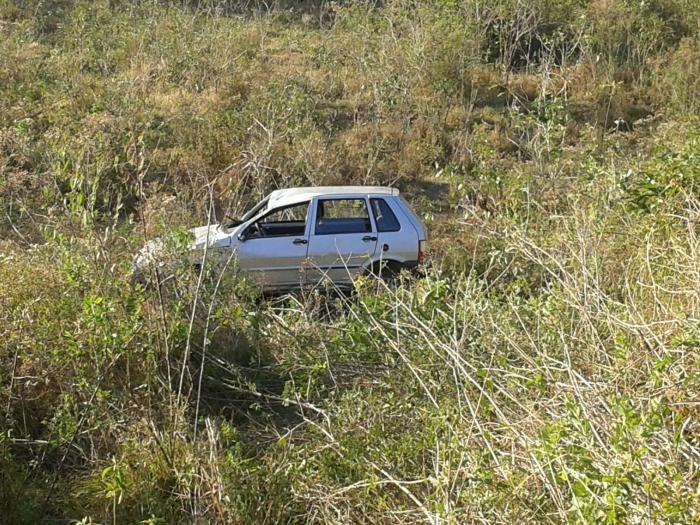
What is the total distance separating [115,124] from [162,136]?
105cm

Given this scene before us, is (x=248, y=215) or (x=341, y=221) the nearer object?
(x=341, y=221)

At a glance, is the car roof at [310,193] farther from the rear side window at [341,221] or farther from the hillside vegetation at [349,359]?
the hillside vegetation at [349,359]

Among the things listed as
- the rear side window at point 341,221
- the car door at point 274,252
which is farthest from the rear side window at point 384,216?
the car door at point 274,252

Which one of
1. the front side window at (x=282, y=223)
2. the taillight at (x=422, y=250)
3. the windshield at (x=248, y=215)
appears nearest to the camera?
the front side window at (x=282, y=223)

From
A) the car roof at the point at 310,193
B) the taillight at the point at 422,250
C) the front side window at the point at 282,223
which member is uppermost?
the car roof at the point at 310,193

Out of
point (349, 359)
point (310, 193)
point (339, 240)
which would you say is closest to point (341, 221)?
point (339, 240)

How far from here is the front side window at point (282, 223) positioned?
344 inches

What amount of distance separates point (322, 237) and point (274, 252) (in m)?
0.58

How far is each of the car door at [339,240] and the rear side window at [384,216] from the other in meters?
0.09

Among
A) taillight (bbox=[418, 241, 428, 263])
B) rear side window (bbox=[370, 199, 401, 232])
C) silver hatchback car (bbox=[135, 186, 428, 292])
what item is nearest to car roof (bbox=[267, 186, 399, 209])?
silver hatchback car (bbox=[135, 186, 428, 292])

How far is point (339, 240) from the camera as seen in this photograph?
28.8ft

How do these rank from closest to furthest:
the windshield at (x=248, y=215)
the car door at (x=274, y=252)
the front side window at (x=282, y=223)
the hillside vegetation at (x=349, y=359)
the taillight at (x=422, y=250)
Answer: the hillside vegetation at (x=349, y=359), the car door at (x=274, y=252), the front side window at (x=282, y=223), the windshield at (x=248, y=215), the taillight at (x=422, y=250)

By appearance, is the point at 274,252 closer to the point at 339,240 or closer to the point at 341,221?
the point at 339,240

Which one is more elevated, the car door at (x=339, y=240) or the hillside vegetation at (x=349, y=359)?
the hillside vegetation at (x=349, y=359)
